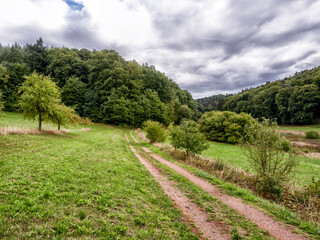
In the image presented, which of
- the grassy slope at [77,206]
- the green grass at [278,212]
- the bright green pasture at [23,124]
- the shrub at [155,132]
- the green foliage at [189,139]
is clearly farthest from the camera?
the shrub at [155,132]

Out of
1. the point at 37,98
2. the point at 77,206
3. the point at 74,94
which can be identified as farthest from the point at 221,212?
the point at 74,94

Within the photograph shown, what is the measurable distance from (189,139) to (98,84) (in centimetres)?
5012

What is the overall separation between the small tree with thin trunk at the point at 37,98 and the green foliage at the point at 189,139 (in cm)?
1703

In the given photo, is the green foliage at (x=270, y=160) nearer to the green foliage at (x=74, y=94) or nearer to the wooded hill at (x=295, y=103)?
the green foliage at (x=74, y=94)

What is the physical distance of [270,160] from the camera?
31.7ft

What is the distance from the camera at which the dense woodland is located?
5262 cm

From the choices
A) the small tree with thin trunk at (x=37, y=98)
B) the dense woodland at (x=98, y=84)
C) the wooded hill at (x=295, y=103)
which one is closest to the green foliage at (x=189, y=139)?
the small tree with thin trunk at (x=37, y=98)

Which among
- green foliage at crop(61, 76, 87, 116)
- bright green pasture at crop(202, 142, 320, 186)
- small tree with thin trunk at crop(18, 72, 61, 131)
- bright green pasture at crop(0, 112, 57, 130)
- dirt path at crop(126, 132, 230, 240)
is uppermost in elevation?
green foliage at crop(61, 76, 87, 116)

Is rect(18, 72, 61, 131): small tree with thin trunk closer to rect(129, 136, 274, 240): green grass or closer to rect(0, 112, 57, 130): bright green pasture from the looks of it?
rect(0, 112, 57, 130): bright green pasture

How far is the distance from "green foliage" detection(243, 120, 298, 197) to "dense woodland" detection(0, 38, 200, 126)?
45639mm

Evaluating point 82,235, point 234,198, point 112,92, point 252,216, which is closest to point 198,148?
point 234,198

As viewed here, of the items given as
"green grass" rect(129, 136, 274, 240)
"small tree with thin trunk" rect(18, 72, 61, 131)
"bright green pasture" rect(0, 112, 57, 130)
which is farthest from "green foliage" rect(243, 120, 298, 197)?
"bright green pasture" rect(0, 112, 57, 130)

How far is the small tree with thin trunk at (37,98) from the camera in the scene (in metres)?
19.5

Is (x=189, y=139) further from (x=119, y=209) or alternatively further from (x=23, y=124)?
(x=23, y=124)
